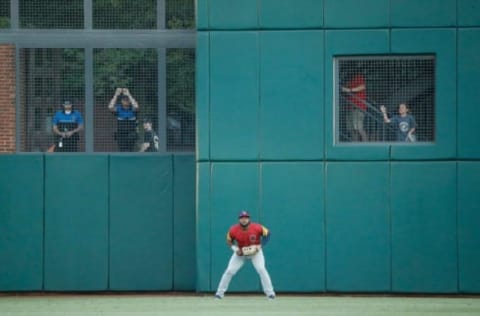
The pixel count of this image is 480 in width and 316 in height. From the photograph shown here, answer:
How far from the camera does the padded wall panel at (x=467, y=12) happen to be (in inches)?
896

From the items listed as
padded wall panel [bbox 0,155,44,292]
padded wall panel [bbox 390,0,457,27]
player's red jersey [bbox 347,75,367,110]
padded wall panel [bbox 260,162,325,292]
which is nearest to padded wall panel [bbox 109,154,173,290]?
padded wall panel [bbox 0,155,44,292]

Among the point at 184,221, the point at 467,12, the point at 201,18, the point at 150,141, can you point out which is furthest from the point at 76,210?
the point at 467,12

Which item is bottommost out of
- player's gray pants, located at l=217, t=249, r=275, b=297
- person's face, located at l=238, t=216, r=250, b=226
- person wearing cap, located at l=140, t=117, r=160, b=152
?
player's gray pants, located at l=217, t=249, r=275, b=297

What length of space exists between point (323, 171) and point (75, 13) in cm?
590

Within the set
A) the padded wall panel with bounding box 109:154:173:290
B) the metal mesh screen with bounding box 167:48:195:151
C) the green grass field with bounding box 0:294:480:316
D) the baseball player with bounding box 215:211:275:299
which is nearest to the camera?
the green grass field with bounding box 0:294:480:316

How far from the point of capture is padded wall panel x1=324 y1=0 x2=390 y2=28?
22938 mm

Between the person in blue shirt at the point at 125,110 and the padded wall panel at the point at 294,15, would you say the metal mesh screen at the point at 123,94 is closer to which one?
the person in blue shirt at the point at 125,110

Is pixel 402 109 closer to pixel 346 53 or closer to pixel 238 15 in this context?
pixel 346 53

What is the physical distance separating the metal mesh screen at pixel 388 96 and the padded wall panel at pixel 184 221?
316cm

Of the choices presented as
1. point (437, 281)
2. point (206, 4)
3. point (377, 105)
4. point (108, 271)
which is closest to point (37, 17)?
point (206, 4)

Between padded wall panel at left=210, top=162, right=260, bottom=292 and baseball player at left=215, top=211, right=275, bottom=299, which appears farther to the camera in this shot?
padded wall panel at left=210, top=162, right=260, bottom=292

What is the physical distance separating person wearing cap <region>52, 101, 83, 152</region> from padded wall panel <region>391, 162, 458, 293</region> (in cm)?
637

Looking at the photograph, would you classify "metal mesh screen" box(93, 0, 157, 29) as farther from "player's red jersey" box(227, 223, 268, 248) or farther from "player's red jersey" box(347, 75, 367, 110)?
"player's red jersey" box(227, 223, 268, 248)

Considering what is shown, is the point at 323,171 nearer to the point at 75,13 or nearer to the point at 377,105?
the point at 377,105
